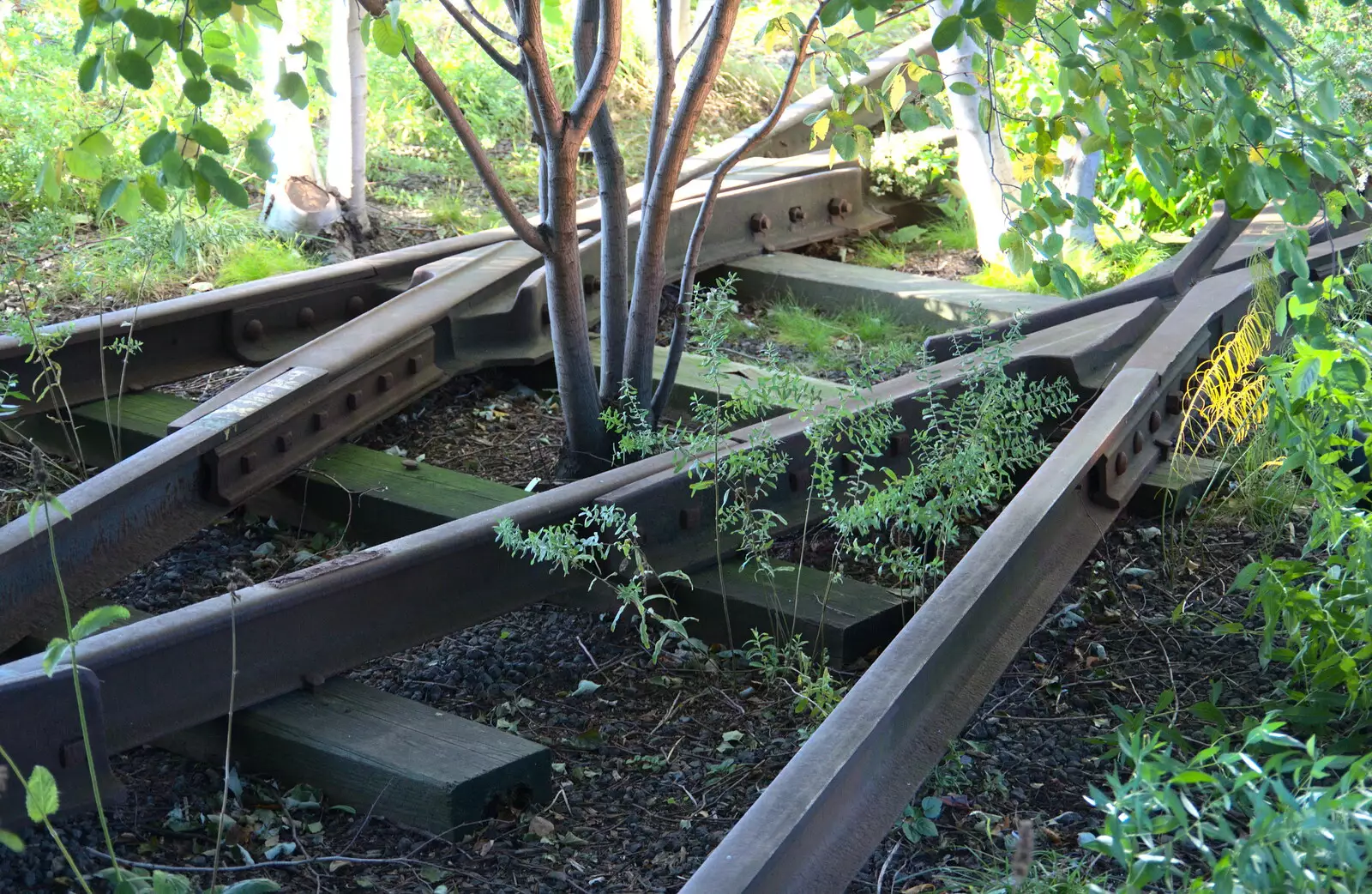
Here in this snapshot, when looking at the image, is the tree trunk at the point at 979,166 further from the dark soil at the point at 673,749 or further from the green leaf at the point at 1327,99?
the green leaf at the point at 1327,99

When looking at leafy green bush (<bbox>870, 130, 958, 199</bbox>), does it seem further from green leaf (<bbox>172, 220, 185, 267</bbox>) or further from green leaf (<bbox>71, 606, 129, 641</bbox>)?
green leaf (<bbox>71, 606, 129, 641</bbox>)

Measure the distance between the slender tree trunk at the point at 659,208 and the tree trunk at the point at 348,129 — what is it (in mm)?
2738

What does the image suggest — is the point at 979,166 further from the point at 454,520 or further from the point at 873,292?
the point at 454,520

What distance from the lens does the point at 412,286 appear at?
5035mm

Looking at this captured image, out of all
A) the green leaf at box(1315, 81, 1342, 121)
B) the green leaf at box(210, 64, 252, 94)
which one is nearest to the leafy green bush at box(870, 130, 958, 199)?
the green leaf at box(1315, 81, 1342, 121)

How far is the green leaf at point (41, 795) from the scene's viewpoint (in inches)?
69.7

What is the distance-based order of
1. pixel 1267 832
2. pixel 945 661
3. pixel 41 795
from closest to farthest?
1. pixel 1267 832
2. pixel 41 795
3. pixel 945 661

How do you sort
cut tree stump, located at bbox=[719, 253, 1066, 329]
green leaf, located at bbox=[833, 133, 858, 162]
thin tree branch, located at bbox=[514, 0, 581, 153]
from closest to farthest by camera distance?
thin tree branch, located at bbox=[514, 0, 581, 153] → green leaf, located at bbox=[833, 133, 858, 162] → cut tree stump, located at bbox=[719, 253, 1066, 329]

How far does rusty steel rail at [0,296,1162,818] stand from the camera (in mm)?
2334

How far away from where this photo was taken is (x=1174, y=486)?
3984mm

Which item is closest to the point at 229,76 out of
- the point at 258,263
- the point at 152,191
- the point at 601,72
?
the point at 152,191

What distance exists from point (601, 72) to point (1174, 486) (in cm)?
216

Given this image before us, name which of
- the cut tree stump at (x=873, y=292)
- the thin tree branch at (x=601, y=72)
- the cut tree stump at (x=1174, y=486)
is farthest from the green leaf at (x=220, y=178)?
the cut tree stump at (x=873, y=292)

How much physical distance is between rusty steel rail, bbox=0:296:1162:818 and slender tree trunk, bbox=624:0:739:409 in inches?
25.5
